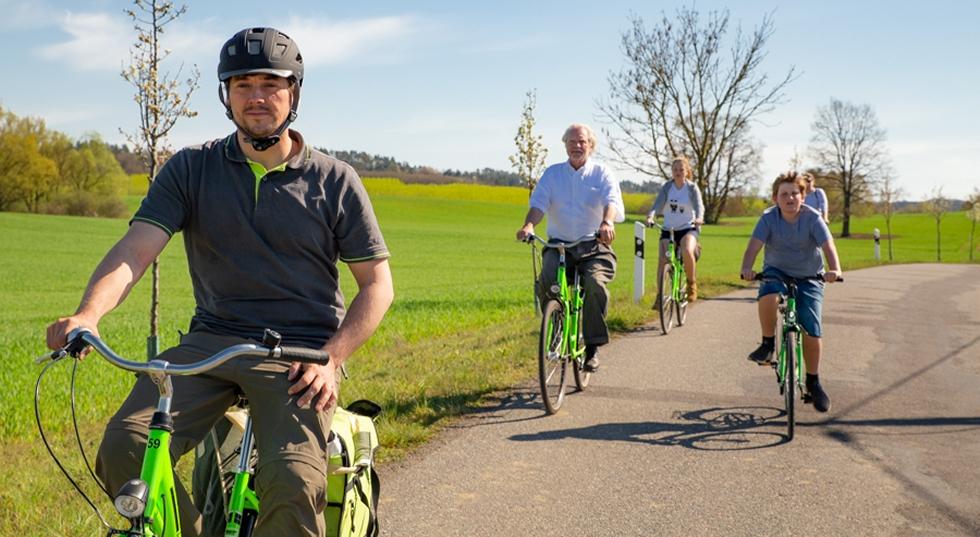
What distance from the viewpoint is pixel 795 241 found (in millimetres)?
7566

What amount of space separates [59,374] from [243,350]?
9.23m

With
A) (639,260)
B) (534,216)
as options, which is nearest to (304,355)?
(534,216)

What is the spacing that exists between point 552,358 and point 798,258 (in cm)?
205

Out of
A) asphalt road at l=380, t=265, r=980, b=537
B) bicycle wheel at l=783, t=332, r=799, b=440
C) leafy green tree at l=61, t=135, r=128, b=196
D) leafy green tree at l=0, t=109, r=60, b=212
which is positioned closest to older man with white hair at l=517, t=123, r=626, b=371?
asphalt road at l=380, t=265, r=980, b=537

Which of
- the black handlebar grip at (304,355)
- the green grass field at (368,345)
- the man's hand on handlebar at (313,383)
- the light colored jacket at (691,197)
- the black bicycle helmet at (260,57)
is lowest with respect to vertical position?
the green grass field at (368,345)

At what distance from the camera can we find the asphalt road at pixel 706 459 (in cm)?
490

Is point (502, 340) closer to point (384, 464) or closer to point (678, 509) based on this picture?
point (384, 464)

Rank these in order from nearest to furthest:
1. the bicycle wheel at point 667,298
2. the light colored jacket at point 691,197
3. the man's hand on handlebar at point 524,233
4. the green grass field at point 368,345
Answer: the green grass field at point 368,345 → the man's hand on handlebar at point 524,233 → the bicycle wheel at point 667,298 → the light colored jacket at point 691,197

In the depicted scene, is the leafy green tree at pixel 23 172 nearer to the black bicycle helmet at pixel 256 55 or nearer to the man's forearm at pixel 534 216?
the man's forearm at pixel 534 216

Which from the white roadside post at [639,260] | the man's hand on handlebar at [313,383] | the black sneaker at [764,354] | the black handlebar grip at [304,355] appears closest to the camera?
the black handlebar grip at [304,355]

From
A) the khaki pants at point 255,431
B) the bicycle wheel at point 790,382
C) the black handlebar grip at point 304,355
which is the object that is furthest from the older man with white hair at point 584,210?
the black handlebar grip at point 304,355

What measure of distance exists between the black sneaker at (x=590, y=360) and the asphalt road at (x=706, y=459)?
0.19m

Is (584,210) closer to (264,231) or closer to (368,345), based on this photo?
(264,231)

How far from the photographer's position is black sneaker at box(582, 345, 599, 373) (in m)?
8.41
